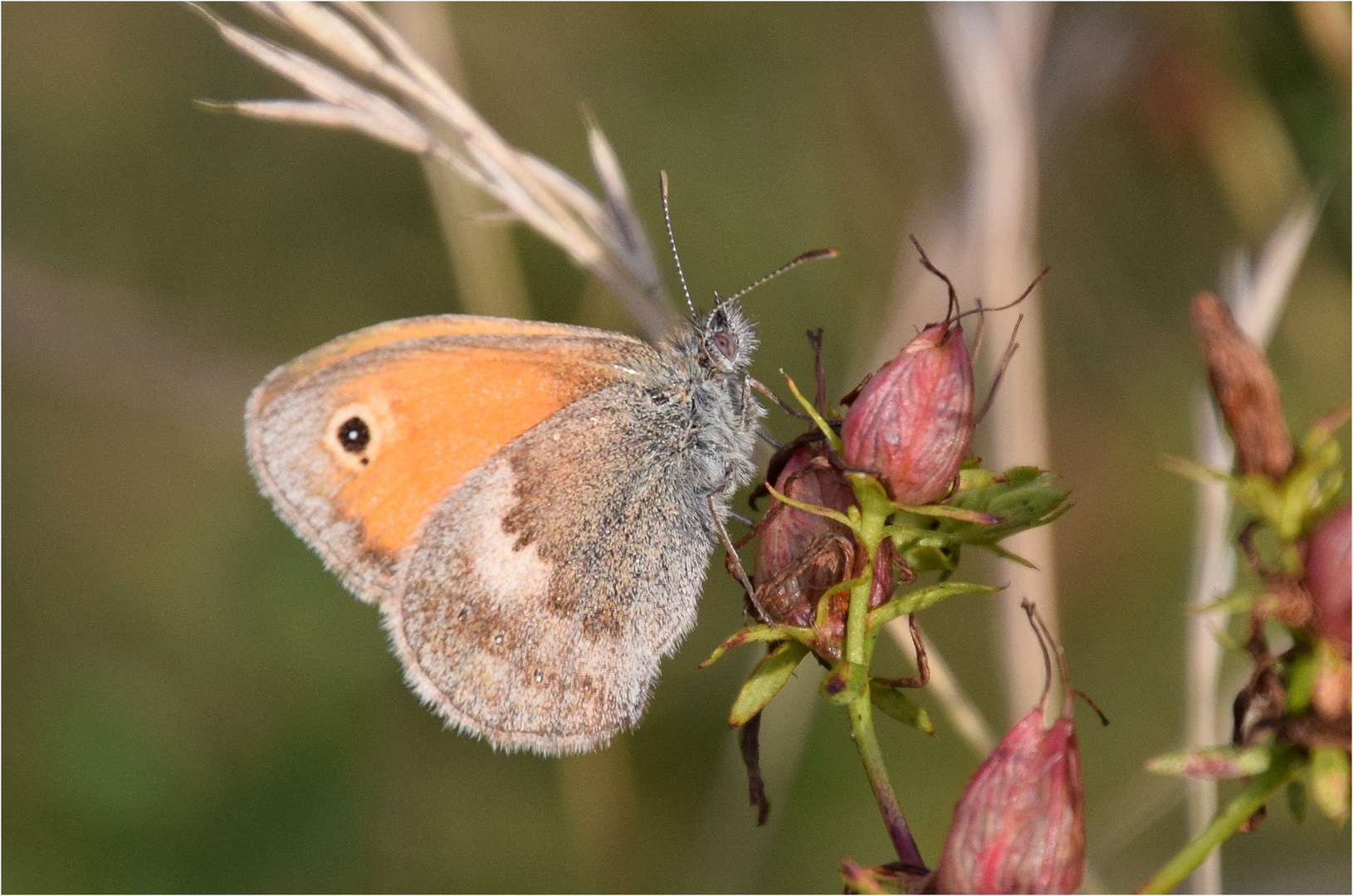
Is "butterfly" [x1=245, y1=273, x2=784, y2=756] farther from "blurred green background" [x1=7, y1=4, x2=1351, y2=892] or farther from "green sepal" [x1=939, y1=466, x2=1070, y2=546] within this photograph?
"green sepal" [x1=939, y1=466, x2=1070, y2=546]

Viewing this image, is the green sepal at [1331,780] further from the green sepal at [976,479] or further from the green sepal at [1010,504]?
the green sepal at [976,479]

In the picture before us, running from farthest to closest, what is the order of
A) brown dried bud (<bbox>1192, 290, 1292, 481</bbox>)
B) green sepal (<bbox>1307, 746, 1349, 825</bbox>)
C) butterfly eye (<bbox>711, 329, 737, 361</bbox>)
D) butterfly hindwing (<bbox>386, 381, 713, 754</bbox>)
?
butterfly eye (<bbox>711, 329, 737, 361</bbox>)
butterfly hindwing (<bbox>386, 381, 713, 754</bbox>)
brown dried bud (<bbox>1192, 290, 1292, 481</bbox>)
green sepal (<bbox>1307, 746, 1349, 825</bbox>)

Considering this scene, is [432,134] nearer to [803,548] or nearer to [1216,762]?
[803,548]

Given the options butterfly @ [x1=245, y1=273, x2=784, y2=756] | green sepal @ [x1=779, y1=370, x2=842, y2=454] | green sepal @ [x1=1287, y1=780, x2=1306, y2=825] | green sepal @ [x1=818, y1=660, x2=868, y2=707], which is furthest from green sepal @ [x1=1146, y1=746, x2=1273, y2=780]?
butterfly @ [x1=245, y1=273, x2=784, y2=756]

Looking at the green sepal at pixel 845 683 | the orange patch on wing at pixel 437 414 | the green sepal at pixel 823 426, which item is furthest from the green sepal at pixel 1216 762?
the orange patch on wing at pixel 437 414

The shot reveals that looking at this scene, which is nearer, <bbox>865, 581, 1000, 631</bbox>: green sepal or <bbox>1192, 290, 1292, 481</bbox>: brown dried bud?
<bbox>1192, 290, 1292, 481</bbox>: brown dried bud

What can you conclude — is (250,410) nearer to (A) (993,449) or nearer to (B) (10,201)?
(A) (993,449)
